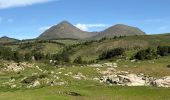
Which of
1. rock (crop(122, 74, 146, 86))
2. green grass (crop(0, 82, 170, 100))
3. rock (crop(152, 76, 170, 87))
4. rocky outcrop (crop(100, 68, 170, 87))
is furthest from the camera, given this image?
rock (crop(122, 74, 146, 86))

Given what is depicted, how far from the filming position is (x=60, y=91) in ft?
194

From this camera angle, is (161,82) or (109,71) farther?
(109,71)

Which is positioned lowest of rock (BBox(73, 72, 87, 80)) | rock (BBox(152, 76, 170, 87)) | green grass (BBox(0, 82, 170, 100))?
rock (BBox(152, 76, 170, 87))

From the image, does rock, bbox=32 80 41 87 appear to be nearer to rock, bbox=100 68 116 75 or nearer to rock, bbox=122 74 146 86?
rock, bbox=122 74 146 86

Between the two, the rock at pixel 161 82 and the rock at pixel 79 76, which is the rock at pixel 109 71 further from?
the rock at pixel 161 82

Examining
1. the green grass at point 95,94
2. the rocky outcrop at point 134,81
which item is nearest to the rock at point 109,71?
the rocky outcrop at point 134,81

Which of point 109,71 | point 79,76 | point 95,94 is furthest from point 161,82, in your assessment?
point 95,94

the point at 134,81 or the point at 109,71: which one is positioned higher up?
the point at 109,71

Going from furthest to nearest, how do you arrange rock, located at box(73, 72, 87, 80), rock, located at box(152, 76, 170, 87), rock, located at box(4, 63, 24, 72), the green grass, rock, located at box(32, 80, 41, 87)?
rock, located at box(4, 63, 24, 72), rock, located at box(73, 72, 87, 80), rock, located at box(152, 76, 170, 87), rock, located at box(32, 80, 41, 87), the green grass

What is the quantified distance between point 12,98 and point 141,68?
56234 millimetres

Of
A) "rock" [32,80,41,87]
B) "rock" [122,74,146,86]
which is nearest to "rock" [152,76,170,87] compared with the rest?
"rock" [122,74,146,86]

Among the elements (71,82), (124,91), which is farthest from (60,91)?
(71,82)

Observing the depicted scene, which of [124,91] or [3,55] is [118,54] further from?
[124,91]

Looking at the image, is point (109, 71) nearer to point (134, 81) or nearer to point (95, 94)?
point (134, 81)
